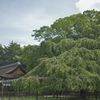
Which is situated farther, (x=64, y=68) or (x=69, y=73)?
(x=64, y=68)

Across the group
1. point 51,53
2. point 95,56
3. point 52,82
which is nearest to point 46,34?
point 51,53

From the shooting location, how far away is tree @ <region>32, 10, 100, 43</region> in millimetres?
26031

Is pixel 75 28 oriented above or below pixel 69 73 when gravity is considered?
above

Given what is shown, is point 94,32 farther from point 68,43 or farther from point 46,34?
point 68,43

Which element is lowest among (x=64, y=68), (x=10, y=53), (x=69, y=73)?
(x=69, y=73)

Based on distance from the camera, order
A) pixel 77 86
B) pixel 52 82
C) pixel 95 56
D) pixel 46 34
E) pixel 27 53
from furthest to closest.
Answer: pixel 46 34
pixel 27 53
pixel 95 56
pixel 52 82
pixel 77 86

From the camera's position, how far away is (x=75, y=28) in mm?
29484

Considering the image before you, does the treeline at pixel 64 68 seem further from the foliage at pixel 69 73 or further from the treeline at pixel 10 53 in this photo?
the treeline at pixel 10 53

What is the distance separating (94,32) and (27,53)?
13.0 m

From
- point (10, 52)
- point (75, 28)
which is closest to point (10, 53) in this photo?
point (10, 52)

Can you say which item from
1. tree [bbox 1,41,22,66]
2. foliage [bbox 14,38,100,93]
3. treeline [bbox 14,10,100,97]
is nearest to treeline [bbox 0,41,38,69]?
tree [bbox 1,41,22,66]

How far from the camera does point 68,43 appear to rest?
15.7 meters

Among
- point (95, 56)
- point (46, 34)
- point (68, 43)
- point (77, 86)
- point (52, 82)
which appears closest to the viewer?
point (77, 86)

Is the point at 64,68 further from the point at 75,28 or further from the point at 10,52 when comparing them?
the point at 10,52
